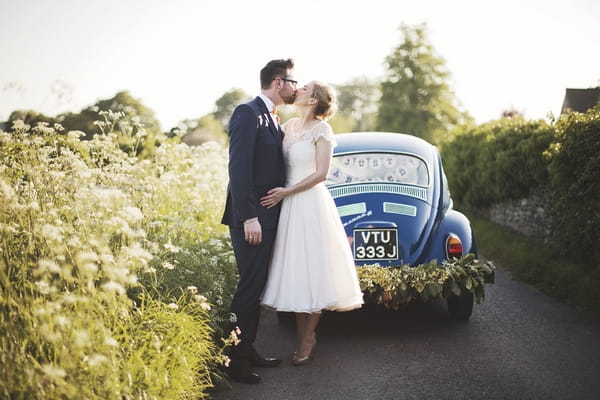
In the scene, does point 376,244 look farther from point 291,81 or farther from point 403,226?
point 291,81

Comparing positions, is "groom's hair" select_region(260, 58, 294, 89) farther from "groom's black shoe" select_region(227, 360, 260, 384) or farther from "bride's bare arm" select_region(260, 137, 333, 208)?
"groom's black shoe" select_region(227, 360, 260, 384)

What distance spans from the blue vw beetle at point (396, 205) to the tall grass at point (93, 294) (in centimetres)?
158

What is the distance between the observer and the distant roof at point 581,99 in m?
9.79

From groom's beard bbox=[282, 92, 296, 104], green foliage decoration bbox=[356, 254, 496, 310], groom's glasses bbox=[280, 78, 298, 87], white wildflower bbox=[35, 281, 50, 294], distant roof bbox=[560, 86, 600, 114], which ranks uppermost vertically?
distant roof bbox=[560, 86, 600, 114]

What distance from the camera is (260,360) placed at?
503cm

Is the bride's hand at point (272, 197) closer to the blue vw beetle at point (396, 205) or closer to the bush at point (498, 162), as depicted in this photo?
the blue vw beetle at point (396, 205)

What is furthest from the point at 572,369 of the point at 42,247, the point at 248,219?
the point at 42,247

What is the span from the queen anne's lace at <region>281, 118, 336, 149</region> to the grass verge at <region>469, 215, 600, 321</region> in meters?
3.79

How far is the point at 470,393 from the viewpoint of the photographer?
14.0 ft

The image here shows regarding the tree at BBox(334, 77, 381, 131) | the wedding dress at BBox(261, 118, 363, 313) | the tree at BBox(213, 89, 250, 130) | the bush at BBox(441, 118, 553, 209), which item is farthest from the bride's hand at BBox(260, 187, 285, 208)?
the tree at BBox(334, 77, 381, 131)

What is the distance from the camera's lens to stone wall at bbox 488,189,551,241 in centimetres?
973

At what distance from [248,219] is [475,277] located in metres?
2.42

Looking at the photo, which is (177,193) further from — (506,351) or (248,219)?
(506,351)

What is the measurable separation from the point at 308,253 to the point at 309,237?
0.46ft
